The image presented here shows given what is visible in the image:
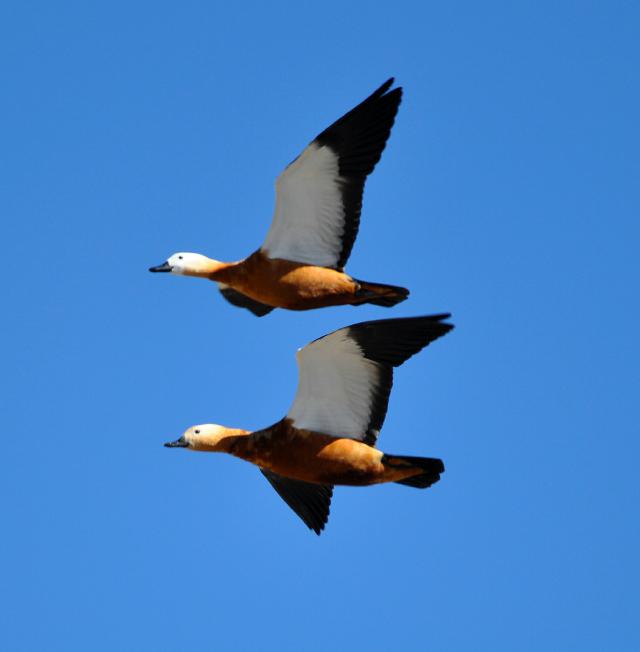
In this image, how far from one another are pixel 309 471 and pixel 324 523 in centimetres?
143

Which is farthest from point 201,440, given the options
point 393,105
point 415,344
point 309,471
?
point 393,105

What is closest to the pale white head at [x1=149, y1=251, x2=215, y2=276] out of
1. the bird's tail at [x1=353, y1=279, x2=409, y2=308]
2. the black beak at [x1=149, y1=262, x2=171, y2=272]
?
the black beak at [x1=149, y1=262, x2=171, y2=272]

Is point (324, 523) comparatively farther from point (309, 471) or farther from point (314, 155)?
point (314, 155)

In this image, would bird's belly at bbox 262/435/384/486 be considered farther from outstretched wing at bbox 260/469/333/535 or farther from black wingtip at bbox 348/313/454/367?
outstretched wing at bbox 260/469/333/535

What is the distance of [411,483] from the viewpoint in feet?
63.4

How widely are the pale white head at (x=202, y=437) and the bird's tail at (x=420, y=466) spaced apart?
2.11m

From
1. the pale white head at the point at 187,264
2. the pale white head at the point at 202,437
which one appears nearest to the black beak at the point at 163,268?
the pale white head at the point at 187,264

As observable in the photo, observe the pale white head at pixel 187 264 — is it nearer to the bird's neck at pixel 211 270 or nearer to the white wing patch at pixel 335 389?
the bird's neck at pixel 211 270

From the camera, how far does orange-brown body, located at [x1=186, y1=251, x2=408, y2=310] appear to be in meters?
19.5

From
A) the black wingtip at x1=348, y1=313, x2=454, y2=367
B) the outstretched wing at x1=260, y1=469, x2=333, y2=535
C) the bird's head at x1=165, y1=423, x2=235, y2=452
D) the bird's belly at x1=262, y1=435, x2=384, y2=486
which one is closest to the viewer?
the black wingtip at x1=348, y1=313, x2=454, y2=367

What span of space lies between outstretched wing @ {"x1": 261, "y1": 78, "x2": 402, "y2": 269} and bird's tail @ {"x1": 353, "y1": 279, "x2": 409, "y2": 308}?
67 centimetres

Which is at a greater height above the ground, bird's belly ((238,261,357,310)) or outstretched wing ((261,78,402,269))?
outstretched wing ((261,78,402,269))

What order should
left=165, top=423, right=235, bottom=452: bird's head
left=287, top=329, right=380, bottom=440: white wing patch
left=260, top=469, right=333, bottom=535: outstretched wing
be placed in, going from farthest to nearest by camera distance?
left=260, top=469, right=333, bottom=535: outstretched wing → left=165, top=423, right=235, bottom=452: bird's head → left=287, top=329, right=380, bottom=440: white wing patch

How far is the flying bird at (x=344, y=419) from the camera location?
19219 millimetres
